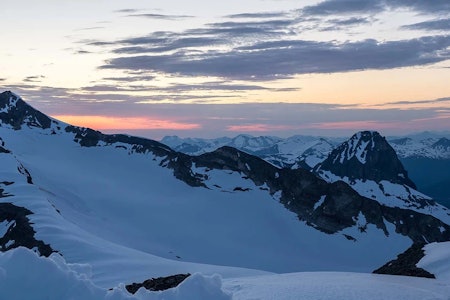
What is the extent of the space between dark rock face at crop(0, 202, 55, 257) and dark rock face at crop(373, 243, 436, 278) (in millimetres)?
44332

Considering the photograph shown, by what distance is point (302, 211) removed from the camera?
172 meters

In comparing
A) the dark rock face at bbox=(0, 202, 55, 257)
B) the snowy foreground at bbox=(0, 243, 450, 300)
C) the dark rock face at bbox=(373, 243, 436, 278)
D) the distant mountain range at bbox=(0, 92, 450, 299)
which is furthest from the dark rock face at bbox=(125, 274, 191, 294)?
the distant mountain range at bbox=(0, 92, 450, 299)

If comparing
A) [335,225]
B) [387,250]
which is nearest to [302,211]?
[335,225]

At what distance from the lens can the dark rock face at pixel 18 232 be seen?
2621 inches

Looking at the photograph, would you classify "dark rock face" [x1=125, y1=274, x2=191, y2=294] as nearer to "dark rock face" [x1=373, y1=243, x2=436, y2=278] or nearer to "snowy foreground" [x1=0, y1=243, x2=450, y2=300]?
"snowy foreground" [x1=0, y1=243, x2=450, y2=300]

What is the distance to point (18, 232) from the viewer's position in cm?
7181

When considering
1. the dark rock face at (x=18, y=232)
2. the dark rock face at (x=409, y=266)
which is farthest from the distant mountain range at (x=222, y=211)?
the dark rock face at (x=409, y=266)

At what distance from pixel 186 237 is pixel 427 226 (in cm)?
8069

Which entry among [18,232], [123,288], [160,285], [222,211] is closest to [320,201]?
[222,211]

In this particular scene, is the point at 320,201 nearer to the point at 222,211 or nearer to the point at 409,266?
the point at 222,211

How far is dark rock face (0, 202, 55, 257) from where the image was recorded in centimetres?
6658

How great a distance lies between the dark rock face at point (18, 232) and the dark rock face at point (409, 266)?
4433cm

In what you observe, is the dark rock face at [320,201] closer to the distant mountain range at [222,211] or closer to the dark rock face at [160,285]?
the distant mountain range at [222,211]

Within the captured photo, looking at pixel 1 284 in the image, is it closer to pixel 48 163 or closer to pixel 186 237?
pixel 186 237
